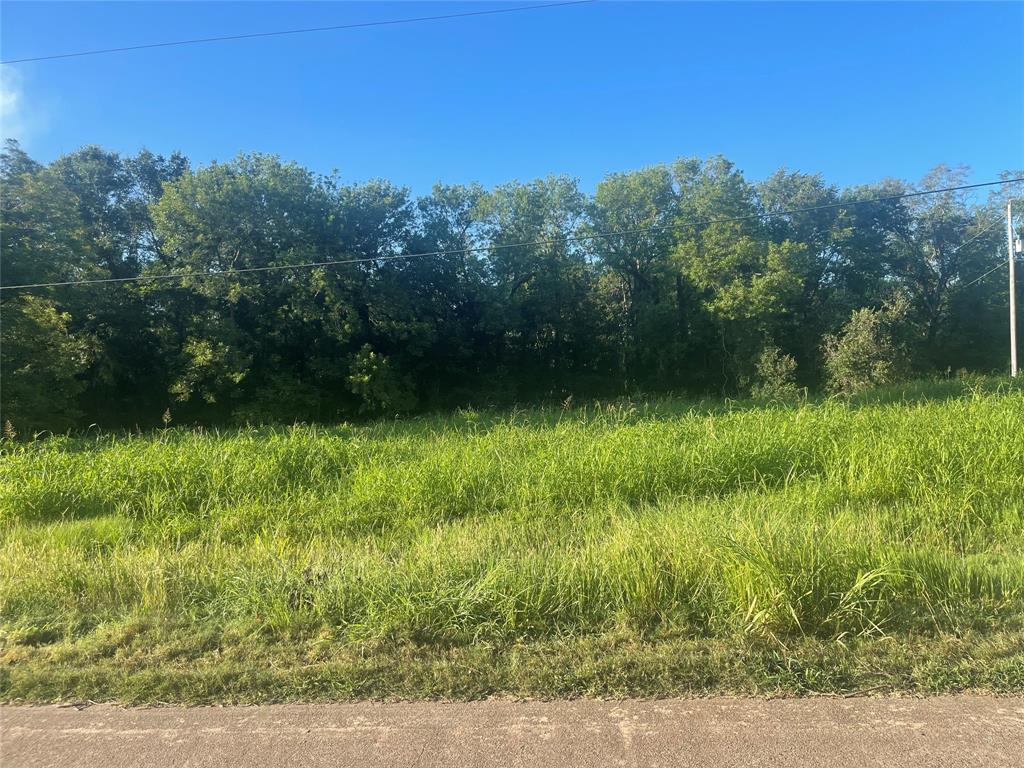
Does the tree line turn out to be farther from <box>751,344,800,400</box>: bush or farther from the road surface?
the road surface

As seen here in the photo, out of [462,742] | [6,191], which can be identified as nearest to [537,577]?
[462,742]

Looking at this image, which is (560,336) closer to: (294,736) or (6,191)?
(6,191)

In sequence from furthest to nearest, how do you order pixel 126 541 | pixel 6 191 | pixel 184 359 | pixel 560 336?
pixel 560 336
pixel 184 359
pixel 6 191
pixel 126 541

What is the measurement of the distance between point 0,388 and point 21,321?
190cm

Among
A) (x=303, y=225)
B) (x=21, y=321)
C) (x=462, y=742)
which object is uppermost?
(x=303, y=225)

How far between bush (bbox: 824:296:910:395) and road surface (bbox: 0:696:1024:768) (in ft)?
78.6

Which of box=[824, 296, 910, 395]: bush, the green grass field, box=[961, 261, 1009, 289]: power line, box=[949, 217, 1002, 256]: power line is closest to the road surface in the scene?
the green grass field

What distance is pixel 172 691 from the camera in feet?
9.65

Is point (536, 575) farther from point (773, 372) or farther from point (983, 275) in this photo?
point (983, 275)

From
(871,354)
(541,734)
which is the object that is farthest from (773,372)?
(541,734)

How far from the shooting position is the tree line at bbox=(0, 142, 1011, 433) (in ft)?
68.9

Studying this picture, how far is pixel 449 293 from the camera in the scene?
27.3m

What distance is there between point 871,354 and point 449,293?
18374mm

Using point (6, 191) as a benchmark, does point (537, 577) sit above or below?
below
